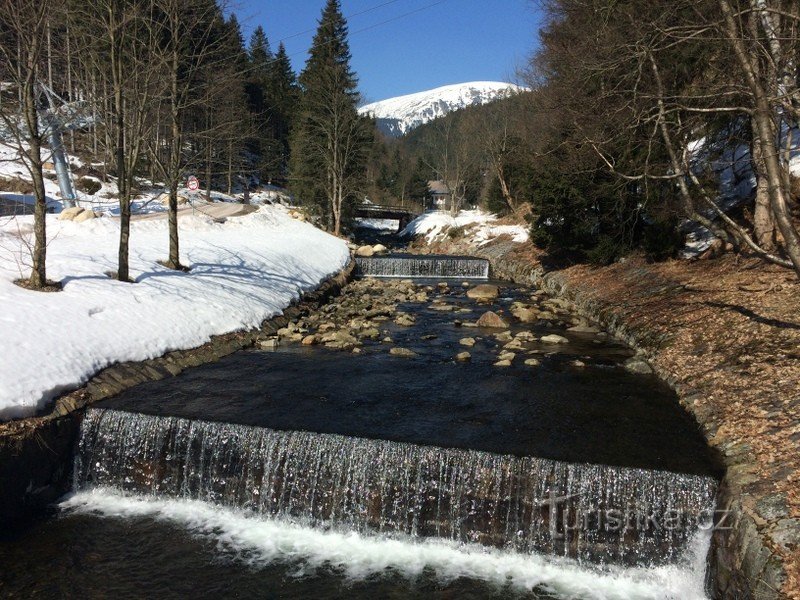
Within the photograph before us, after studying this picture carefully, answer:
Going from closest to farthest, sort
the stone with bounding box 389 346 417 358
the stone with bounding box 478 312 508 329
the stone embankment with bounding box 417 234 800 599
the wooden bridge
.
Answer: the stone embankment with bounding box 417 234 800 599 → the stone with bounding box 389 346 417 358 → the stone with bounding box 478 312 508 329 → the wooden bridge

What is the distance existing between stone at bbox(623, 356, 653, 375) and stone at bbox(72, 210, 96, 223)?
18.8 meters

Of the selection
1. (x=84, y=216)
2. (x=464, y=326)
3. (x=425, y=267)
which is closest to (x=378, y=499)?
(x=464, y=326)

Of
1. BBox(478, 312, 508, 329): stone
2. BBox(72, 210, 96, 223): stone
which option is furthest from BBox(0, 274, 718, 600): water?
BBox(72, 210, 96, 223): stone

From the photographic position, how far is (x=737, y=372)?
9078mm

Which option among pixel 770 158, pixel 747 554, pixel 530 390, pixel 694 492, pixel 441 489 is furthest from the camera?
pixel 530 390

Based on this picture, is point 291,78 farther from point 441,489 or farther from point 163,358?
point 441,489

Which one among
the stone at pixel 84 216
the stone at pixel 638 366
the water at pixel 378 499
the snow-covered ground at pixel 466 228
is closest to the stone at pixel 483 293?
the stone at pixel 638 366

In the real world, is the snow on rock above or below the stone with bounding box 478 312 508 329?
above

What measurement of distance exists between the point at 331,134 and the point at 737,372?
32203 mm

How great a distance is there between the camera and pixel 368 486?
25.7 feet

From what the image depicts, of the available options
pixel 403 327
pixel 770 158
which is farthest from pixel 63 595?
pixel 403 327

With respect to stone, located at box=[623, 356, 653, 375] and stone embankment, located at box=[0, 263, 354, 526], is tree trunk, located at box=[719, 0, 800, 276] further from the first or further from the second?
stone embankment, located at box=[0, 263, 354, 526]

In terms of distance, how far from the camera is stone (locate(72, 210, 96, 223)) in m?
19.4

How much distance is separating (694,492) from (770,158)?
425 centimetres
